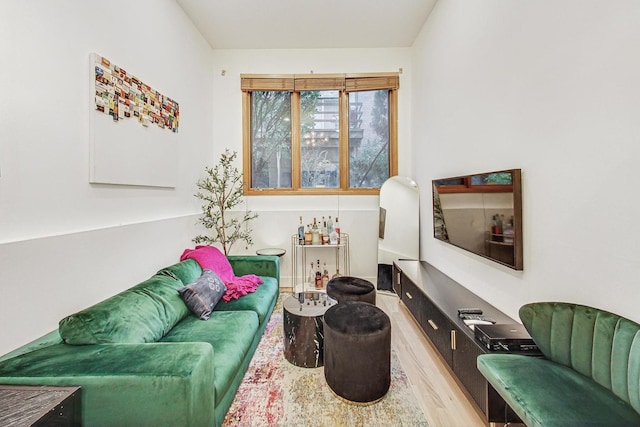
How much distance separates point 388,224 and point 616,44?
271cm

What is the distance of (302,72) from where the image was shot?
3.91m

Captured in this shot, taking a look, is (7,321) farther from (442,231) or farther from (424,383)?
(442,231)

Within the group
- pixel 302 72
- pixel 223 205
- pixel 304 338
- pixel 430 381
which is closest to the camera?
pixel 430 381

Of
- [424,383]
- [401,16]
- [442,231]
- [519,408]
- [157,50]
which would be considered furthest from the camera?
[401,16]

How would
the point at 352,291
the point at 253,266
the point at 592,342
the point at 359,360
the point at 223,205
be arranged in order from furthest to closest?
the point at 223,205, the point at 253,266, the point at 352,291, the point at 359,360, the point at 592,342

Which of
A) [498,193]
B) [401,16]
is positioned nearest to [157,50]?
[401,16]

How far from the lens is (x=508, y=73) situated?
1899mm

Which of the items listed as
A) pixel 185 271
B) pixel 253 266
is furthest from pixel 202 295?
pixel 253 266

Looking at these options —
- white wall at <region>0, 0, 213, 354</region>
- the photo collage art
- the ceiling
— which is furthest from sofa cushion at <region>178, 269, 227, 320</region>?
the ceiling

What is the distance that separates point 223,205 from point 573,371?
3419mm

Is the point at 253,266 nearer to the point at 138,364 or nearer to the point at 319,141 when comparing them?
the point at 138,364

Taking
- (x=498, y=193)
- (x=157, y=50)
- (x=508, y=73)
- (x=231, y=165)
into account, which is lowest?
(x=498, y=193)

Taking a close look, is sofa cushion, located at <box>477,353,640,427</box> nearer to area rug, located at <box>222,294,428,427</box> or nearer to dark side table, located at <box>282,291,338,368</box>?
area rug, located at <box>222,294,428,427</box>

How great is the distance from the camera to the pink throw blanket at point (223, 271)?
2486 millimetres
